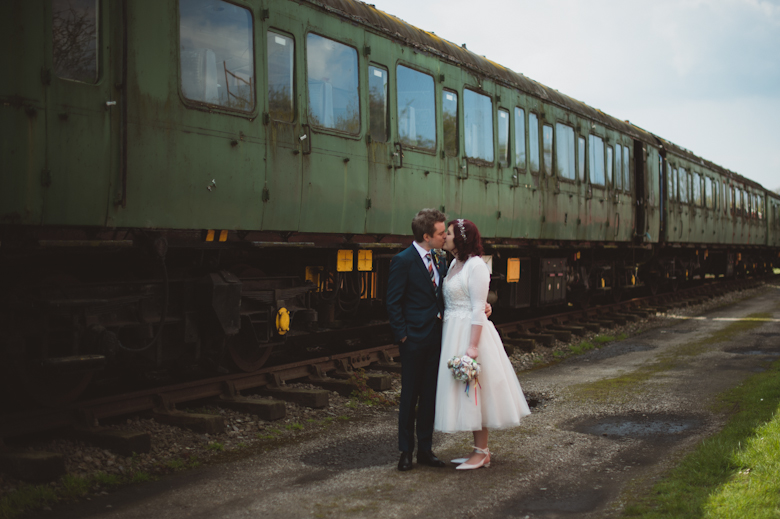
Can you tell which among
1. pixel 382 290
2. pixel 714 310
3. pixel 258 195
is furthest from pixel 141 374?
pixel 714 310

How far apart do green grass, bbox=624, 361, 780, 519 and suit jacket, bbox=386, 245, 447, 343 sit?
1.78 m

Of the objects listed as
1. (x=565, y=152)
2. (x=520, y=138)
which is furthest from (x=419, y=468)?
(x=565, y=152)

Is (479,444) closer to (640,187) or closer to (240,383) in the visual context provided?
(240,383)

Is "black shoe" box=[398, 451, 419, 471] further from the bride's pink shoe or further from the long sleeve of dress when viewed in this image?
the long sleeve of dress

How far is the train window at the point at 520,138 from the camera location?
40.2 feet

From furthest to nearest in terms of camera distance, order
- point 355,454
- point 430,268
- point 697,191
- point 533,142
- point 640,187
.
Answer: point 697,191 < point 640,187 < point 533,142 < point 355,454 < point 430,268

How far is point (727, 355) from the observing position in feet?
34.9

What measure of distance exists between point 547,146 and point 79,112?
975 centimetres

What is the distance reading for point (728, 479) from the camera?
480 cm

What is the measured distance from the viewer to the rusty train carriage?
5164mm

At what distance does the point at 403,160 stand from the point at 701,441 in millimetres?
4784

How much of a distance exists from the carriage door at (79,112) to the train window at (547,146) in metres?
9.16

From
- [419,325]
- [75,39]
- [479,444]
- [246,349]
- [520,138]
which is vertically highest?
[520,138]

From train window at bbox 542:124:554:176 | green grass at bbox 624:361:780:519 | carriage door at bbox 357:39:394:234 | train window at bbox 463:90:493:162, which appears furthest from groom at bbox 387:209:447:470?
train window at bbox 542:124:554:176
